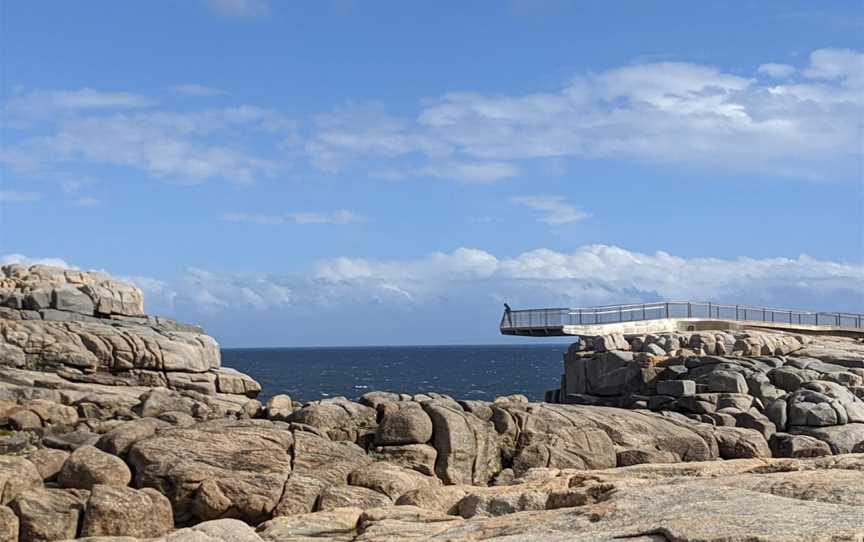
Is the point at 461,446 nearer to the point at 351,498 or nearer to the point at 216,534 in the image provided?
the point at 351,498

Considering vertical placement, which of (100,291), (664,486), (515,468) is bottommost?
(515,468)

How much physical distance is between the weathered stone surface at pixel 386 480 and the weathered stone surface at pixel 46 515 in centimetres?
614

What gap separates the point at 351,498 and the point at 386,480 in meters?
1.51

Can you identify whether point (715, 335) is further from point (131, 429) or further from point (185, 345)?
point (131, 429)

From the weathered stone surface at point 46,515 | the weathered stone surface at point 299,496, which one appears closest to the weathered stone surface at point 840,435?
the weathered stone surface at point 299,496

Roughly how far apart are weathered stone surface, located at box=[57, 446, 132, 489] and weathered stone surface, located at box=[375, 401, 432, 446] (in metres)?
7.55

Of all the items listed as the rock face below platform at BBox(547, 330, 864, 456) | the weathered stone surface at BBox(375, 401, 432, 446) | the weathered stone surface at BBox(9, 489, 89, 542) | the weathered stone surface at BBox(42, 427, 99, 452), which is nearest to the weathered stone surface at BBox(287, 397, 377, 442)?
the weathered stone surface at BBox(375, 401, 432, 446)

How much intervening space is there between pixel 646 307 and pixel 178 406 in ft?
94.5

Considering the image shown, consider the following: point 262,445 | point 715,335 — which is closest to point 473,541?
point 262,445

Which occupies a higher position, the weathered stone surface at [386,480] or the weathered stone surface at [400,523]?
the weathered stone surface at [400,523]

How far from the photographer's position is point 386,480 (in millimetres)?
22078

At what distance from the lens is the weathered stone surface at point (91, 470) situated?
20.5 m

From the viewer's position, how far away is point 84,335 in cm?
3606

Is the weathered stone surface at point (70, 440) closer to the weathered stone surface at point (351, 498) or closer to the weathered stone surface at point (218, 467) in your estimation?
the weathered stone surface at point (218, 467)
